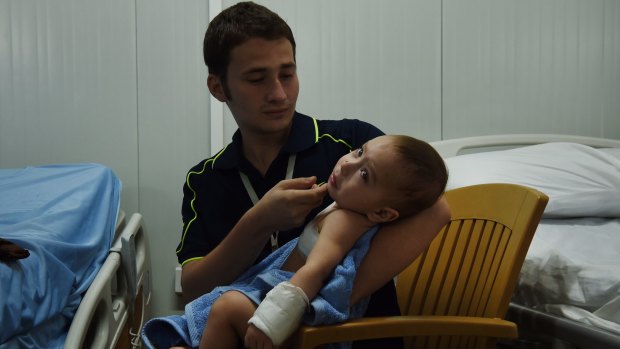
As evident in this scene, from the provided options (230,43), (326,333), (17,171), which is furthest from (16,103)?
(326,333)

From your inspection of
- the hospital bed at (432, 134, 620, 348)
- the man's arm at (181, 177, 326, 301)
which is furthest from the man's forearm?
the hospital bed at (432, 134, 620, 348)

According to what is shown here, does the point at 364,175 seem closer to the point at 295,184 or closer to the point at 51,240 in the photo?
the point at 295,184

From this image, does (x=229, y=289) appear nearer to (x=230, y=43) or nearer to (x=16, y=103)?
(x=230, y=43)

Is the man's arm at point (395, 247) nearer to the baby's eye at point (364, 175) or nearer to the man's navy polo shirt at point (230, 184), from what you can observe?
the baby's eye at point (364, 175)

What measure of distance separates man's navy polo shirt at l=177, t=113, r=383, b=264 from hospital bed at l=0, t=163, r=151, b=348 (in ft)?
1.11

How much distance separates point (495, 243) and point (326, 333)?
504 mm

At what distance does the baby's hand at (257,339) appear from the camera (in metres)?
0.98

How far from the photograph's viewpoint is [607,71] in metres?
2.84

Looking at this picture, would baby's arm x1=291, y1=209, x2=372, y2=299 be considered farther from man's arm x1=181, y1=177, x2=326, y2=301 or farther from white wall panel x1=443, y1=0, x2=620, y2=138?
white wall panel x1=443, y1=0, x2=620, y2=138

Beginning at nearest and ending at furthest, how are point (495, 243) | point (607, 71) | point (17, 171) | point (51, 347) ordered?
point (495, 243) → point (51, 347) → point (17, 171) → point (607, 71)

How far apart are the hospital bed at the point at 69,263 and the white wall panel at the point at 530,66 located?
58.6 inches

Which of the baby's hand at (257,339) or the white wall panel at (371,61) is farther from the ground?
the white wall panel at (371,61)

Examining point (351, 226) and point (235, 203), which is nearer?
point (351, 226)

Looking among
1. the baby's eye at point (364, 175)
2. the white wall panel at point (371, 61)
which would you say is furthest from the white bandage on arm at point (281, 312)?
the white wall panel at point (371, 61)
